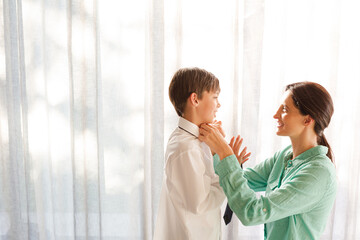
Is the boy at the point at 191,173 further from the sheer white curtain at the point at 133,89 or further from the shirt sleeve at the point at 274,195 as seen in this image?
the sheer white curtain at the point at 133,89

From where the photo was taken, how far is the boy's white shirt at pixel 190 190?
114 centimetres

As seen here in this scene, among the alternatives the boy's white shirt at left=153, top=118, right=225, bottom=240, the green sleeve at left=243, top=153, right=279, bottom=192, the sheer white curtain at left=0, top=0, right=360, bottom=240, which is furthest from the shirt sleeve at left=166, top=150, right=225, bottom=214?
the sheer white curtain at left=0, top=0, right=360, bottom=240

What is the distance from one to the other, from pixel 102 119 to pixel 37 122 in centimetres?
41

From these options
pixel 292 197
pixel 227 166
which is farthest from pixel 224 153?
pixel 292 197

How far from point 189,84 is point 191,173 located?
33cm

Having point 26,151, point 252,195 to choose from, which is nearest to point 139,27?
point 26,151

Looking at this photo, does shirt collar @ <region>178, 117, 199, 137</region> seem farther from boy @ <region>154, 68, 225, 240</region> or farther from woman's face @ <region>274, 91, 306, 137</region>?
woman's face @ <region>274, 91, 306, 137</region>

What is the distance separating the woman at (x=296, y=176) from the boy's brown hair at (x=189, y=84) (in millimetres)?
133

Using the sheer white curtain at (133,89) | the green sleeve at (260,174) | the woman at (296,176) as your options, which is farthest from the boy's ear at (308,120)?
the sheer white curtain at (133,89)

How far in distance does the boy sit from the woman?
6 centimetres

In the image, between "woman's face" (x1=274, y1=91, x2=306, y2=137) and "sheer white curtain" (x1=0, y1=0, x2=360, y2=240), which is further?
"sheer white curtain" (x1=0, y1=0, x2=360, y2=240)

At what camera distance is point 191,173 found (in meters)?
1.14

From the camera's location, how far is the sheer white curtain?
1.92 m

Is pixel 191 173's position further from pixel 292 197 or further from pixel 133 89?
pixel 133 89
